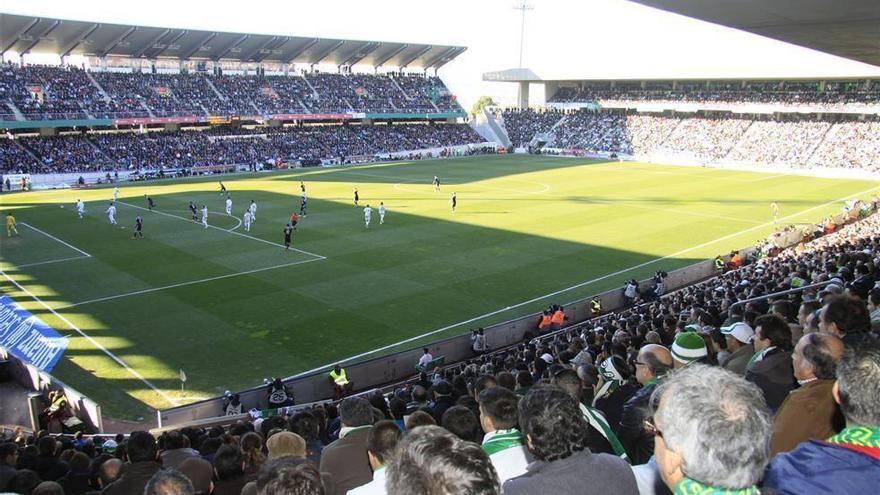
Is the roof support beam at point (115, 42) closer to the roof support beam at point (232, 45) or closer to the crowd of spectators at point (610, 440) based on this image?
the roof support beam at point (232, 45)

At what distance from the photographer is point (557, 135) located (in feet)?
306

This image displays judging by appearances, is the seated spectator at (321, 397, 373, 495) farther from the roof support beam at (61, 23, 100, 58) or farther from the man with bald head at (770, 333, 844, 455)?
the roof support beam at (61, 23, 100, 58)

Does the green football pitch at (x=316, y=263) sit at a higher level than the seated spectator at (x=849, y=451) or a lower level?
lower

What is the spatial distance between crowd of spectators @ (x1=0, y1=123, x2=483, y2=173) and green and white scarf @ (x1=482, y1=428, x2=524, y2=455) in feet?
199

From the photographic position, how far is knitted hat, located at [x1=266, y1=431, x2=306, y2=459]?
572 centimetres

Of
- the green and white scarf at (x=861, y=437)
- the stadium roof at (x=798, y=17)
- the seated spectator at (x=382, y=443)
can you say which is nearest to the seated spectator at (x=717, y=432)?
the green and white scarf at (x=861, y=437)

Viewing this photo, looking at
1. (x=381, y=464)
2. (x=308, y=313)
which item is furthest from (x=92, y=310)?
(x=381, y=464)

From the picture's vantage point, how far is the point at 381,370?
1758cm

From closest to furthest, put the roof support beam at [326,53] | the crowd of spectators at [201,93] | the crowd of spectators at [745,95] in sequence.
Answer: the crowd of spectators at [201,93]
the crowd of spectators at [745,95]
the roof support beam at [326,53]

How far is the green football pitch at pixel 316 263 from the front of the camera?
19906mm

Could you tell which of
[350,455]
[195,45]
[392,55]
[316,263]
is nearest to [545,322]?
[316,263]

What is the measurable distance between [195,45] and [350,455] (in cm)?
7580

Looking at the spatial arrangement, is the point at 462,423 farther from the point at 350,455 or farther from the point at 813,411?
the point at 813,411

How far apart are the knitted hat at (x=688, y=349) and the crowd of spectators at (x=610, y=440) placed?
0.07 ft
